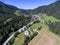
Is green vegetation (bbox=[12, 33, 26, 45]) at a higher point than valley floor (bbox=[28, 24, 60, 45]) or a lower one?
higher

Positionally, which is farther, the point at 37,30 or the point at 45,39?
the point at 37,30

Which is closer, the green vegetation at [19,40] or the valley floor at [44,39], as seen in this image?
the green vegetation at [19,40]

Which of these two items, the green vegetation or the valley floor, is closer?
the green vegetation

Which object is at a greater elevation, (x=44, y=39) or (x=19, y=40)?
(x=19, y=40)

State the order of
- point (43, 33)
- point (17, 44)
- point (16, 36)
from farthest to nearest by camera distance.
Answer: point (43, 33)
point (16, 36)
point (17, 44)

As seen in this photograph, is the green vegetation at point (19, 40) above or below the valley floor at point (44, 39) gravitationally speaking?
above

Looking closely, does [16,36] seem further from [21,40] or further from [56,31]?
[56,31]

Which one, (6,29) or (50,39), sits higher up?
Result: (6,29)

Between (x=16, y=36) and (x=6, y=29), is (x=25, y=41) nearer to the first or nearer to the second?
(x=16, y=36)

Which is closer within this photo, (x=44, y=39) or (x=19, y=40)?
(x=19, y=40)

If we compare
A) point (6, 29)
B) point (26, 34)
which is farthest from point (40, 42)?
point (6, 29)

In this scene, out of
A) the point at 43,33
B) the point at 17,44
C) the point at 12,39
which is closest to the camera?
the point at 17,44
